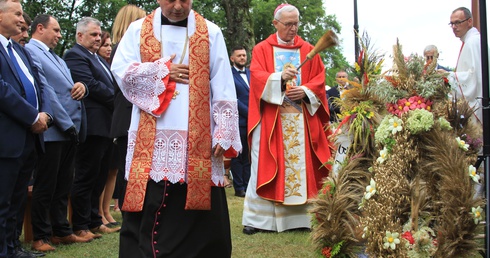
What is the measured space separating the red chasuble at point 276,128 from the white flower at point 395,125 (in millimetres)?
2437

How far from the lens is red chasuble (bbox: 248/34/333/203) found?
275 inches

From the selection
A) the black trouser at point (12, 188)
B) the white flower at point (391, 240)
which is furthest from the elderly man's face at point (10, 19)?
the white flower at point (391, 240)

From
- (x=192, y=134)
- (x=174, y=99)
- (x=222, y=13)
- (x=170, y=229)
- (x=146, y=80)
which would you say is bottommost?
(x=170, y=229)

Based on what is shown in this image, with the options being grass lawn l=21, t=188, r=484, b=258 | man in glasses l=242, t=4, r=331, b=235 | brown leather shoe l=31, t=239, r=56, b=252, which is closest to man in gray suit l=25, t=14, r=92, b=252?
brown leather shoe l=31, t=239, r=56, b=252

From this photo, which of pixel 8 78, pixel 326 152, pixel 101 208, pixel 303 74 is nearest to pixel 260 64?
pixel 303 74

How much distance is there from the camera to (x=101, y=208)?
754cm

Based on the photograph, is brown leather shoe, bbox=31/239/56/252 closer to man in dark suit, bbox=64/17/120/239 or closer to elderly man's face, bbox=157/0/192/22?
man in dark suit, bbox=64/17/120/239

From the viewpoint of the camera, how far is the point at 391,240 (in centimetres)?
418

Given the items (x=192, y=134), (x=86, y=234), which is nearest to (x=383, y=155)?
(x=192, y=134)

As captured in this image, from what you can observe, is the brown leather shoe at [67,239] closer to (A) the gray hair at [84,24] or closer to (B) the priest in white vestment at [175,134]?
(A) the gray hair at [84,24]

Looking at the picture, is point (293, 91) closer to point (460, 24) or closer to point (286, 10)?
point (286, 10)

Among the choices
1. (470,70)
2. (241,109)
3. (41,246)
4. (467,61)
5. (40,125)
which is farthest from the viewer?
(241,109)

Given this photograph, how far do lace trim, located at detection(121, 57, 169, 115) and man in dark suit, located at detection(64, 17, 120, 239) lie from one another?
2581mm

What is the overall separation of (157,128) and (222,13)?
77.2 feet
